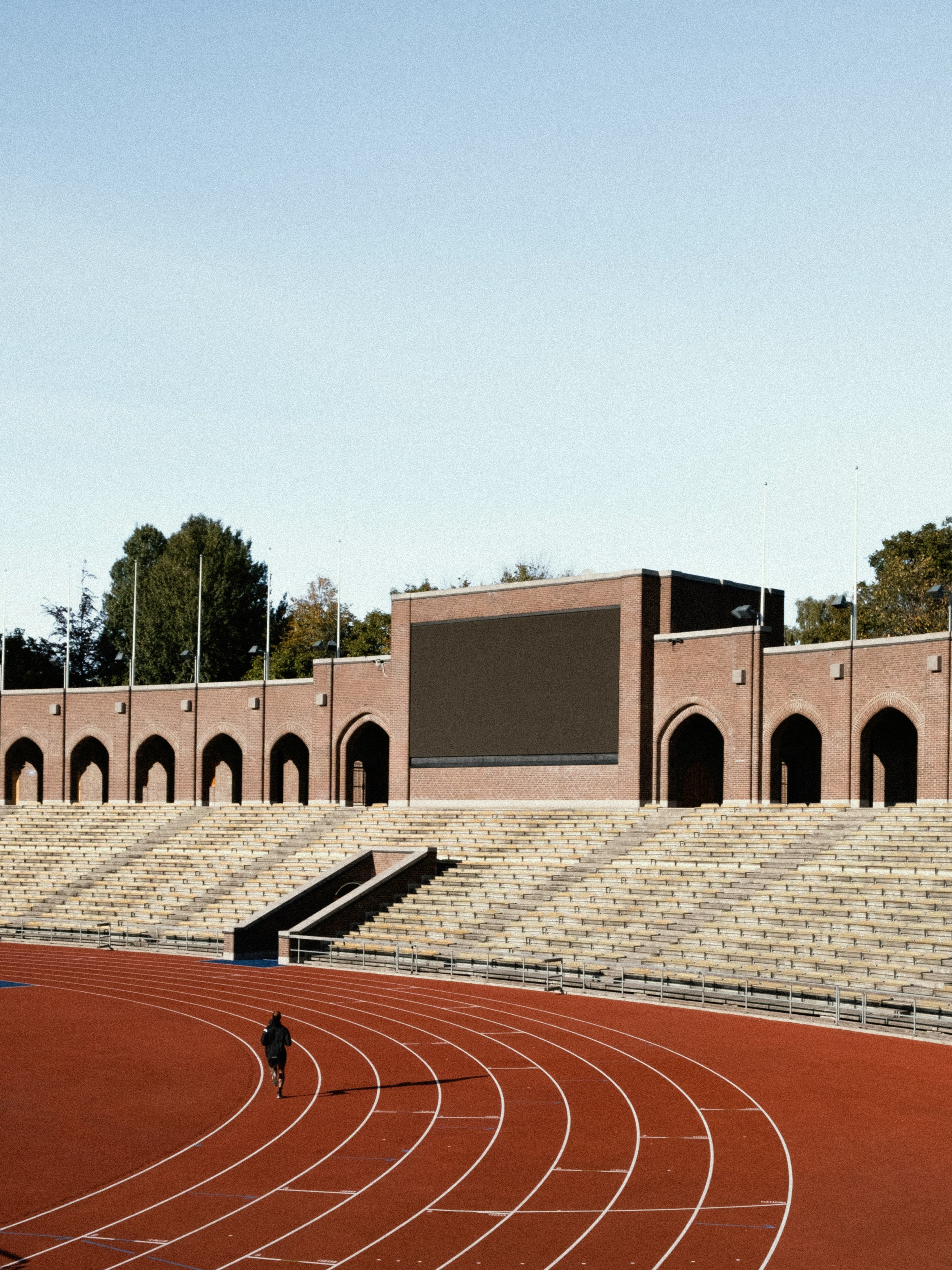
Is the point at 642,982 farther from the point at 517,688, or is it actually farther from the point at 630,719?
the point at 517,688

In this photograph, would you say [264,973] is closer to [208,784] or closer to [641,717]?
[641,717]

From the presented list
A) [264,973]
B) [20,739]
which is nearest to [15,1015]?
[264,973]

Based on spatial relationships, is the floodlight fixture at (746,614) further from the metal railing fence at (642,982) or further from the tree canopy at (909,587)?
the tree canopy at (909,587)

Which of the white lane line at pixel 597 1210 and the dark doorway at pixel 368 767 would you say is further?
the dark doorway at pixel 368 767

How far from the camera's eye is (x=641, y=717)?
→ 45.7 metres

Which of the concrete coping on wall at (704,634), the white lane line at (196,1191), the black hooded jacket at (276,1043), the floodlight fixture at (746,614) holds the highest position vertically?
the floodlight fixture at (746,614)

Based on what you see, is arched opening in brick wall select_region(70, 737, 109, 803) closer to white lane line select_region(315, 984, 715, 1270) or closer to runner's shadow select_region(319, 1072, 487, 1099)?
white lane line select_region(315, 984, 715, 1270)

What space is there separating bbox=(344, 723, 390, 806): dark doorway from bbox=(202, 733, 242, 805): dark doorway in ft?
20.2

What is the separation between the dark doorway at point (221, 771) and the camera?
5831cm

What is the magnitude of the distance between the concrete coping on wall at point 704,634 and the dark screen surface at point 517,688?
1.55m

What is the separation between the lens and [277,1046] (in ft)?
69.2

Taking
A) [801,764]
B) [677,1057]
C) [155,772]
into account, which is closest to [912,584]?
[801,764]

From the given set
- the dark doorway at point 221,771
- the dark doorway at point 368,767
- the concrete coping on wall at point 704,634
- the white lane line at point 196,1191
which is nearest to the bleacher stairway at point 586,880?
the dark doorway at point 368,767

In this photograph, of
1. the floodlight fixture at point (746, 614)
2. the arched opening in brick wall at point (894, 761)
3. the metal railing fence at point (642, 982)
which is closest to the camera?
the metal railing fence at point (642, 982)
